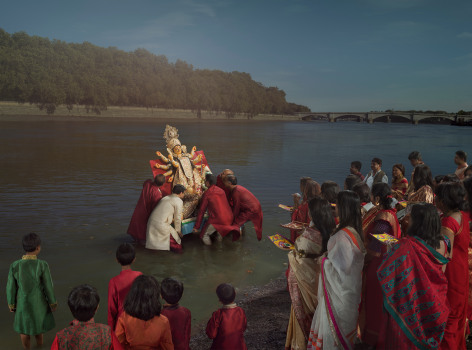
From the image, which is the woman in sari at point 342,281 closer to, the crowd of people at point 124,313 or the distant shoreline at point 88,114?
the crowd of people at point 124,313

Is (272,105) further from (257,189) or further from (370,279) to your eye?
(370,279)

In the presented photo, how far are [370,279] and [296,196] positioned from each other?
2.82 metres

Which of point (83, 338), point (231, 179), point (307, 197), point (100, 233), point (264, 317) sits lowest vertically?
point (100, 233)

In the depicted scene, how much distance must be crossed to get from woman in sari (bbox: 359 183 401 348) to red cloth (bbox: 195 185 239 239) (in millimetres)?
4462

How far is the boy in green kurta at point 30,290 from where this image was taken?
4.35 m

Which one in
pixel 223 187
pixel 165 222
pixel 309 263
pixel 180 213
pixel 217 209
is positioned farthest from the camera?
pixel 223 187

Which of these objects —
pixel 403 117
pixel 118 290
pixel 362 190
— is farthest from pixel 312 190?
pixel 403 117

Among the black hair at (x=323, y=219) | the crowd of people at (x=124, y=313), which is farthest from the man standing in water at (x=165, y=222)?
the black hair at (x=323, y=219)

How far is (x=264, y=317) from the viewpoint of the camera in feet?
18.7

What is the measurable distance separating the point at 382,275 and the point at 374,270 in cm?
68

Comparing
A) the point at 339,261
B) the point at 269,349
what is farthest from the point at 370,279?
the point at 269,349

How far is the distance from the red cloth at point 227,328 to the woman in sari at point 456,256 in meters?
2.03

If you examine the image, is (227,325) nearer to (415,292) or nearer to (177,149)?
(415,292)

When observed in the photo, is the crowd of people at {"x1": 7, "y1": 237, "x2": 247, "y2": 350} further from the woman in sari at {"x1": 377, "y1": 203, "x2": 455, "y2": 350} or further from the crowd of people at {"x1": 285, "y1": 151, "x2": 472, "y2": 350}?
the woman in sari at {"x1": 377, "y1": 203, "x2": 455, "y2": 350}
